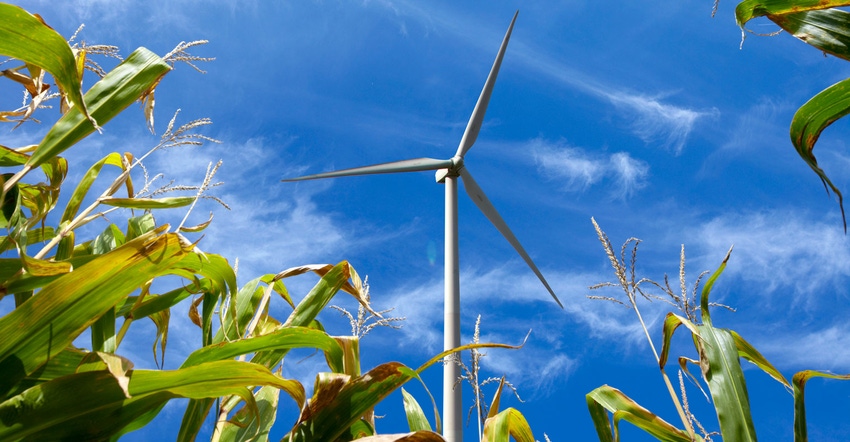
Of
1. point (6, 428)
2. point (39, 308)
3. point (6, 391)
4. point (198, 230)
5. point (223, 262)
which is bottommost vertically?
point (6, 428)

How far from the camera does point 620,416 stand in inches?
77.2

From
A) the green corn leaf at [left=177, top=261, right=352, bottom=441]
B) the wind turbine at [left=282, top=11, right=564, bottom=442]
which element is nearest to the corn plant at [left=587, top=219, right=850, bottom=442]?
the green corn leaf at [left=177, top=261, right=352, bottom=441]

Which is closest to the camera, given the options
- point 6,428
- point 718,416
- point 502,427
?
point 6,428

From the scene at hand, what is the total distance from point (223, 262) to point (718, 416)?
1.40 meters

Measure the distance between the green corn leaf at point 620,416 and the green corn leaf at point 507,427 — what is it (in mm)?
215

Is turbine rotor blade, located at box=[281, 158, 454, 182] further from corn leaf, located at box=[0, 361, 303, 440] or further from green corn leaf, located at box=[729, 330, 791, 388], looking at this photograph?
corn leaf, located at box=[0, 361, 303, 440]

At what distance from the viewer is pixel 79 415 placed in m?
1.48

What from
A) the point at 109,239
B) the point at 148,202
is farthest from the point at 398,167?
the point at 148,202

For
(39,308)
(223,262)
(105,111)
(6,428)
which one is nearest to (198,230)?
(223,262)

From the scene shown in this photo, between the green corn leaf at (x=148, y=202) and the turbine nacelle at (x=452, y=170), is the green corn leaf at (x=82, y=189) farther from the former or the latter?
the turbine nacelle at (x=452, y=170)

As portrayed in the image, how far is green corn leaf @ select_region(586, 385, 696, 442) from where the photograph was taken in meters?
1.90

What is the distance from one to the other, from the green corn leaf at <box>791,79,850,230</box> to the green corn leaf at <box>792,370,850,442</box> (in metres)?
0.39

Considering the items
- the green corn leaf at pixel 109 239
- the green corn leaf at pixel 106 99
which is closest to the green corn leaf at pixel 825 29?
the green corn leaf at pixel 106 99

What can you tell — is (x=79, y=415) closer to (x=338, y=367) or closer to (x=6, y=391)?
(x=6, y=391)
